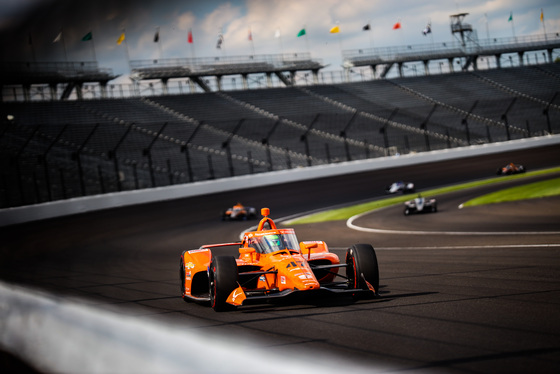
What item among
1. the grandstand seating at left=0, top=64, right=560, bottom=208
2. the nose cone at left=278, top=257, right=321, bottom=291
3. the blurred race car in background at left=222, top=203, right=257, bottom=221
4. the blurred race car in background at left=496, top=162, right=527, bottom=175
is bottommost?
the blurred race car in background at left=496, top=162, right=527, bottom=175

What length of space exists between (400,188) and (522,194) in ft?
25.5

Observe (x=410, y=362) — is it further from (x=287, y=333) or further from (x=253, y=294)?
(x=253, y=294)

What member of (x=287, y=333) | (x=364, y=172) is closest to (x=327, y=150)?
(x=364, y=172)

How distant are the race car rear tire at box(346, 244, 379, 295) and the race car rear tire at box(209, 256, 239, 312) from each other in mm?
1138

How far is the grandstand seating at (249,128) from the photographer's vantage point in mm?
26391

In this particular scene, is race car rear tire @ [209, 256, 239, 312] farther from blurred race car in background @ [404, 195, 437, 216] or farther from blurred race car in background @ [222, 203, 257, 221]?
blurred race car in background @ [222, 203, 257, 221]

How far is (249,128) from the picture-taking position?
121 ft

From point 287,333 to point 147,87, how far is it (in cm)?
3915

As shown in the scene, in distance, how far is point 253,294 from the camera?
20.0 ft

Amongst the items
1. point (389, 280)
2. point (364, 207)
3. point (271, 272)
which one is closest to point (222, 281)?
point (271, 272)

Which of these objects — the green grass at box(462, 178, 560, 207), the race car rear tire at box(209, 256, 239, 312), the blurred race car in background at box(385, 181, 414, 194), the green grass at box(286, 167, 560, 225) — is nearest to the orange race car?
the race car rear tire at box(209, 256, 239, 312)

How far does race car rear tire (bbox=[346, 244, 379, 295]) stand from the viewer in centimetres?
613

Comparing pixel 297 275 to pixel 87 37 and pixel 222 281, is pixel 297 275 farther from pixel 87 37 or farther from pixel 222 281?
pixel 87 37

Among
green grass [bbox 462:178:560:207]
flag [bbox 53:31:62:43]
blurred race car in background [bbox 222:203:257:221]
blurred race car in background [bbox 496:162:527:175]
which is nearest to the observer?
flag [bbox 53:31:62:43]
